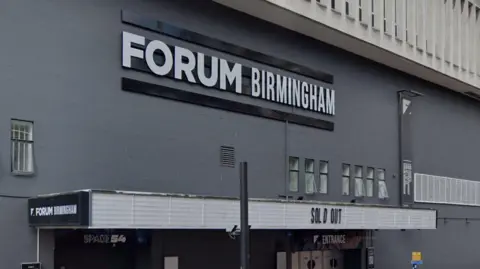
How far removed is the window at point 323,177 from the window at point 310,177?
48 centimetres

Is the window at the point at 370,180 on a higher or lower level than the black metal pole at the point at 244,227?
higher

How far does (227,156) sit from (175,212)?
5.25m

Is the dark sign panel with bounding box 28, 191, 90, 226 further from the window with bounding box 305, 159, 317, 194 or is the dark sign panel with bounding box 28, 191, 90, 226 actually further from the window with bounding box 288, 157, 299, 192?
the window with bounding box 305, 159, 317, 194

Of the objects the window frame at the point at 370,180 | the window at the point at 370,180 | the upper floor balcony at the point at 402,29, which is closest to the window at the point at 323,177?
the window frame at the point at 370,180

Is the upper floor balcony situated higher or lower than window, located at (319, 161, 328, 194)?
higher

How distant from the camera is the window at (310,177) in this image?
78.0 feet

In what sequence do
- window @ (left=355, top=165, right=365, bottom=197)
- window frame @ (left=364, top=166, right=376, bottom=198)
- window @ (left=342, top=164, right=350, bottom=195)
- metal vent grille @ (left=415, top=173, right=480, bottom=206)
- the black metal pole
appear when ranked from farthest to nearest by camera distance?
metal vent grille @ (left=415, top=173, right=480, bottom=206) → window frame @ (left=364, top=166, right=376, bottom=198) → window @ (left=355, top=165, right=365, bottom=197) → window @ (left=342, top=164, right=350, bottom=195) → the black metal pole

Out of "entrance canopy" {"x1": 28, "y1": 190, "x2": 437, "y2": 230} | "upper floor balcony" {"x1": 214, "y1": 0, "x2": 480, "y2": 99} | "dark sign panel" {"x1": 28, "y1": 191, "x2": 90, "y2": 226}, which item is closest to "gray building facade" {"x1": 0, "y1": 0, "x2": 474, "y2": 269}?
"dark sign panel" {"x1": 28, "y1": 191, "x2": 90, "y2": 226}

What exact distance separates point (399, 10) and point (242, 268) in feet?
71.5

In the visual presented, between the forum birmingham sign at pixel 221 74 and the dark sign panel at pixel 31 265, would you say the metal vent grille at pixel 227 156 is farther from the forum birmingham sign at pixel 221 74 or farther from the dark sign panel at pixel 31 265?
the dark sign panel at pixel 31 265

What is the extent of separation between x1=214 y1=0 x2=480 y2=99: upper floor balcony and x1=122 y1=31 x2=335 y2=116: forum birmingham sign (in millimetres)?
1855

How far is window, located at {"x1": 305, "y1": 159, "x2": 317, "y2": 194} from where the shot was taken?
78.0ft

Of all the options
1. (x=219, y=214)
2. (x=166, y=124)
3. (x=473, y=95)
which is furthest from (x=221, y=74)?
(x=473, y=95)

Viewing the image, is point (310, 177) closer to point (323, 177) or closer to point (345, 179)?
point (323, 177)
